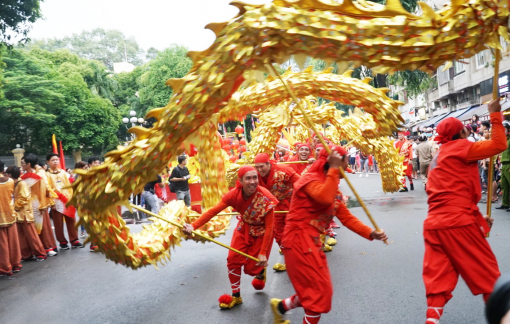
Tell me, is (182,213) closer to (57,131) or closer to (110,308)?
(110,308)

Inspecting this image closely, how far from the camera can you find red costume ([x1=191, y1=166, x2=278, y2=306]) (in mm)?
4441

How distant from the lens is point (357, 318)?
4.05 metres

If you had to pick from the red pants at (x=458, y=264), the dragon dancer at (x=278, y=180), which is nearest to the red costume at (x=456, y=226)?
the red pants at (x=458, y=264)

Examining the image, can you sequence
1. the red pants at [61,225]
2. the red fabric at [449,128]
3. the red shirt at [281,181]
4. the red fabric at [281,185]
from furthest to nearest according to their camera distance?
the red pants at [61,225]
the red fabric at [281,185]
the red shirt at [281,181]
the red fabric at [449,128]

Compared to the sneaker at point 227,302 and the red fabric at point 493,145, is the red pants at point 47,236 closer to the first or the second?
the sneaker at point 227,302

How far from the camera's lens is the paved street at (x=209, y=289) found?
429 centimetres

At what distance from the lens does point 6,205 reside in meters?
6.80

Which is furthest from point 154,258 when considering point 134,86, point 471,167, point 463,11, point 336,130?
point 134,86

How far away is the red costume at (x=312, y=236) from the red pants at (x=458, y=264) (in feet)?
1.79

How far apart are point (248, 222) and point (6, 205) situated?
428 cm

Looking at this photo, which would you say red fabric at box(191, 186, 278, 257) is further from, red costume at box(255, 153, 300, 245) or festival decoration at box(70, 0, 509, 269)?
red costume at box(255, 153, 300, 245)

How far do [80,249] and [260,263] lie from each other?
5.87m

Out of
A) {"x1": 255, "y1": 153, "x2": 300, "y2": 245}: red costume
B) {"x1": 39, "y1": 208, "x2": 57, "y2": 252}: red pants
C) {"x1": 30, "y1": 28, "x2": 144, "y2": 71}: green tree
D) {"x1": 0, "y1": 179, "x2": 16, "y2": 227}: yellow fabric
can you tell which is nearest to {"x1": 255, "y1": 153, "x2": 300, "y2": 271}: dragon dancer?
{"x1": 255, "y1": 153, "x2": 300, "y2": 245}: red costume

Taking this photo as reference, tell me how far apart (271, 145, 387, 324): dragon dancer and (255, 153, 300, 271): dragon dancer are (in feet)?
5.84
